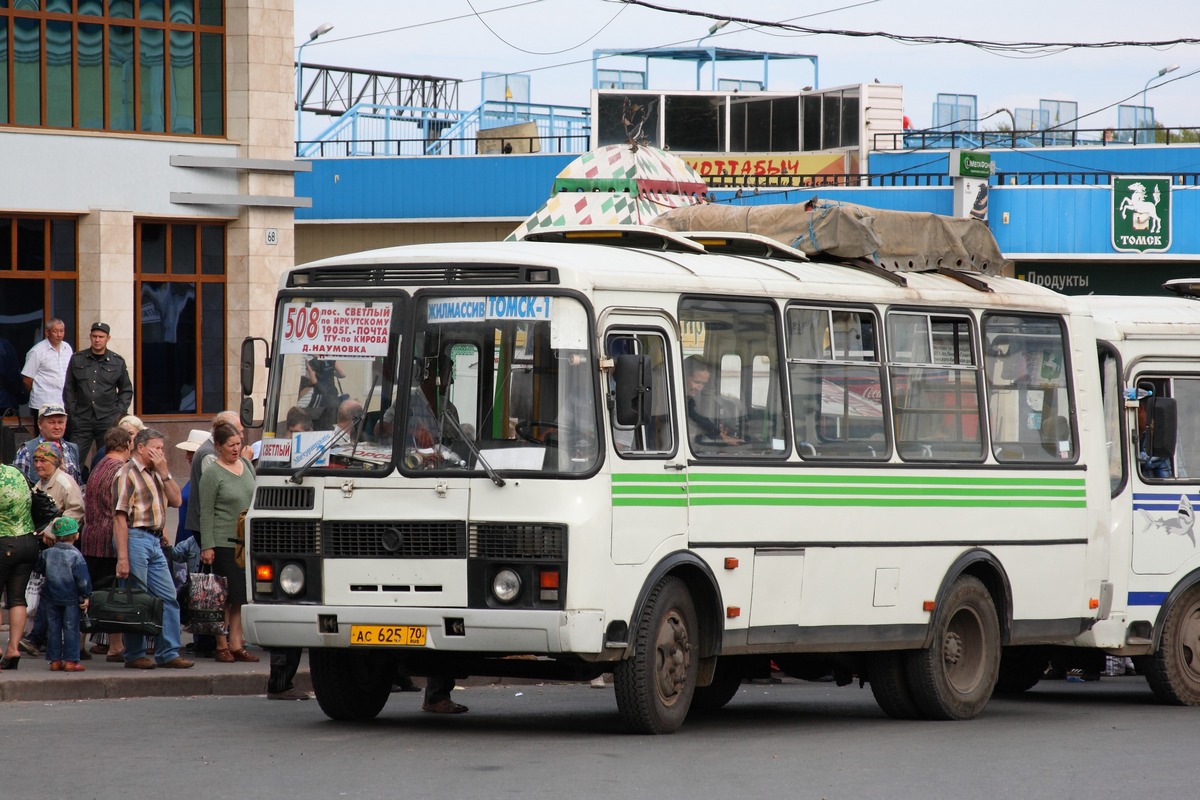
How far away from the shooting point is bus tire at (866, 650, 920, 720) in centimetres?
1251

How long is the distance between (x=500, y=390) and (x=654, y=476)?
3.23ft

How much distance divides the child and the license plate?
3.75 meters

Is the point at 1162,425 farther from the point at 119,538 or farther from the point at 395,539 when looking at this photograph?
the point at 119,538

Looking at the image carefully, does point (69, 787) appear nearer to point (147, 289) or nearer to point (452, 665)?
point (452, 665)

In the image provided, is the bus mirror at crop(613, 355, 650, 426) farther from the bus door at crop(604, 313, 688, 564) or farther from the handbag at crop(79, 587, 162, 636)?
the handbag at crop(79, 587, 162, 636)

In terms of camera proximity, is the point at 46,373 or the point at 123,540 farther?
the point at 46,373

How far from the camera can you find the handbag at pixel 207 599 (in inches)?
553

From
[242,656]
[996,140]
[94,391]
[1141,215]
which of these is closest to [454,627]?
[242,656]

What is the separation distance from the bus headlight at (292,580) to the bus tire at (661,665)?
1.81m

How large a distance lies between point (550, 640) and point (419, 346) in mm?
1791

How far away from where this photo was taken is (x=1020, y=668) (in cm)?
1499

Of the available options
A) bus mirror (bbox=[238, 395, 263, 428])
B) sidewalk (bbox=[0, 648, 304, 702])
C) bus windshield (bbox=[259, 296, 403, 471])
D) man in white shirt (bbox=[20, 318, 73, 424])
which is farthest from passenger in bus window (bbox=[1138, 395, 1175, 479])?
man in white shirt (bbox=[20, 318, 73, 424])

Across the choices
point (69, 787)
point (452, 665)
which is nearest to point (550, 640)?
point (452, 665)

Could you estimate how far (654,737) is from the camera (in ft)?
34.6
